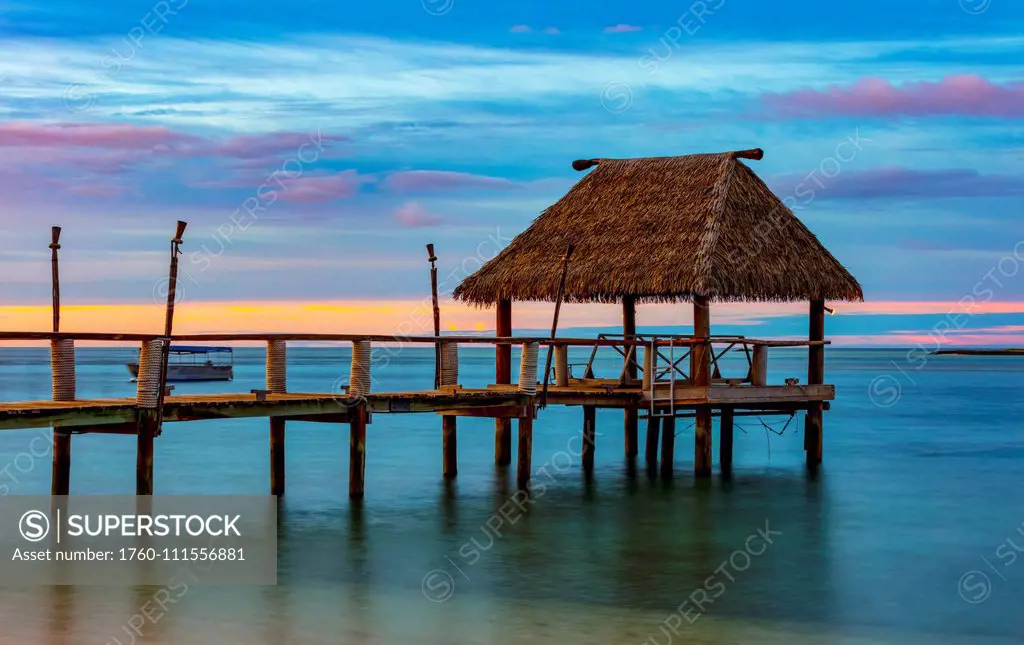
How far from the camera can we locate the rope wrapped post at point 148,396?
15461 mm

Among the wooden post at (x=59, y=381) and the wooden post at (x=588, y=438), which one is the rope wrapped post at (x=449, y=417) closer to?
Result: the wooden post at (x=588, y=438)

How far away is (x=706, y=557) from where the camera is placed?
16312 millimetres

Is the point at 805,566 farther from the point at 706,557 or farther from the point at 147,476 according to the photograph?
the point at 147,476

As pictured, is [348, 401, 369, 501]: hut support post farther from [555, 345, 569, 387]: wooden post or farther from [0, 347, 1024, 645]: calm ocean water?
[555, 345, 569, 387]: wooden post

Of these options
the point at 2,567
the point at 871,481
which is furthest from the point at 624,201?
the point at 2,567

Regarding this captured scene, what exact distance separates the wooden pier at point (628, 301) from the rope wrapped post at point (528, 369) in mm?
26

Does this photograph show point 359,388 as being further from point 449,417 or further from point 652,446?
point 652,446

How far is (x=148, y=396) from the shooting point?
15625 millimetres

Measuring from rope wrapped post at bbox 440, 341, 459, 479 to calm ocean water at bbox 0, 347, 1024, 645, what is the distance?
→ 51cm

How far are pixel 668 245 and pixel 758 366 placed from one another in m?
2.43

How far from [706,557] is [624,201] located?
8.59 metres

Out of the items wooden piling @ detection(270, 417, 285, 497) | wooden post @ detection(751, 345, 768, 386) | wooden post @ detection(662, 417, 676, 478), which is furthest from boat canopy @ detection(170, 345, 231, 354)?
wooden post @ detection(751, 345, 768, 386)

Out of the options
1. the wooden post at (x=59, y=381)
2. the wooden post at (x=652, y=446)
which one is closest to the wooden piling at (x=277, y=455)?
the wooden post at (x=59, y=381)

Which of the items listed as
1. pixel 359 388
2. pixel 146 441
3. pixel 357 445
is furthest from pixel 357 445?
pixel 146 441
